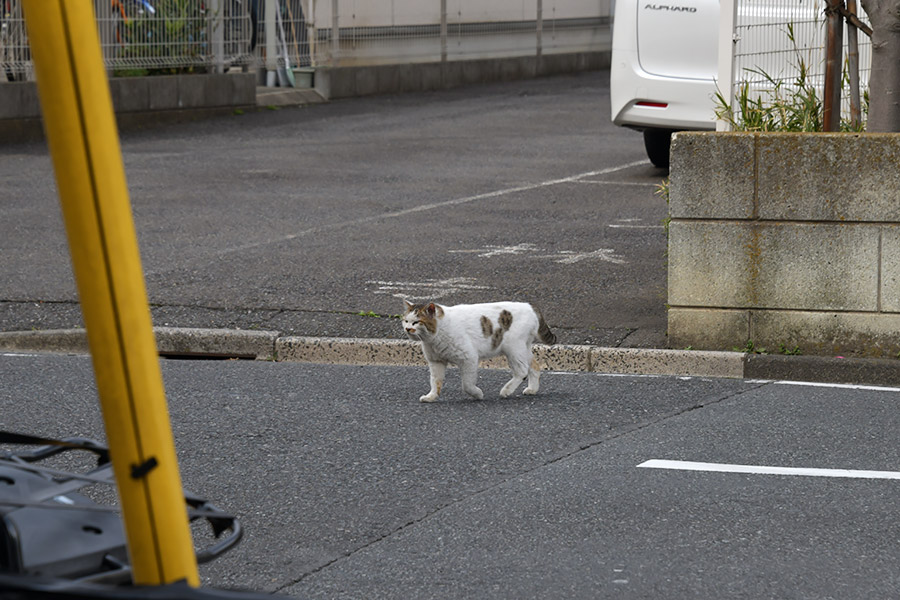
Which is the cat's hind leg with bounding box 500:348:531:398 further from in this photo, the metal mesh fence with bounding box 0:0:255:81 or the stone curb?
the metal mesh fence with bounding box 0:0:255:81

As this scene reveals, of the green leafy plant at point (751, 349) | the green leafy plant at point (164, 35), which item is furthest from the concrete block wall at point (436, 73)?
the green leafy plant at point (751, 349)

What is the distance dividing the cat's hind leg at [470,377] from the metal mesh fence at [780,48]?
326 cm

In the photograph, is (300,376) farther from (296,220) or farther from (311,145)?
(311,145)

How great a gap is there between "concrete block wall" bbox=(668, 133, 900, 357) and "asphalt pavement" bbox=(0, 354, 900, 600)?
598 millimetres

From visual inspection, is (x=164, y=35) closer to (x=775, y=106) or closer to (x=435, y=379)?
(x=775, y=106)

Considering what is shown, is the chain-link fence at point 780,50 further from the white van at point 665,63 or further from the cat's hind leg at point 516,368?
the white van at point 665,63

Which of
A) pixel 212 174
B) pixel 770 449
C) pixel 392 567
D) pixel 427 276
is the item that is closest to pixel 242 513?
pixel 392 567

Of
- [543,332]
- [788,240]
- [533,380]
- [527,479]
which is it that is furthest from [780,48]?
[527,479]

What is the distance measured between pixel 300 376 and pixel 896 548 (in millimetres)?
A: 3920

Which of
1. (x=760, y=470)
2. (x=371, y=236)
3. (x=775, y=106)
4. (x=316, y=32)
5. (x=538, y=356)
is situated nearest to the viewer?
(x=760, y=470)

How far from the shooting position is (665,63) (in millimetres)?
13148

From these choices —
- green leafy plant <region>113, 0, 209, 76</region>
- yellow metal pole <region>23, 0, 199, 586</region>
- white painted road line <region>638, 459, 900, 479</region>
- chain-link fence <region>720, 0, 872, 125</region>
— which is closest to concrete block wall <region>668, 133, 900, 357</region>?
chain-link fence <region>720, 0, 872, 125</region>

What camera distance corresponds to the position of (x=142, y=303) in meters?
1.82

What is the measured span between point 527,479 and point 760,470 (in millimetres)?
1027
